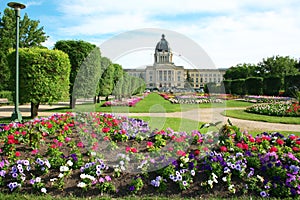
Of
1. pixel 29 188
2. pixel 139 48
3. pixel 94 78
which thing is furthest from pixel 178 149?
pixel 94 78

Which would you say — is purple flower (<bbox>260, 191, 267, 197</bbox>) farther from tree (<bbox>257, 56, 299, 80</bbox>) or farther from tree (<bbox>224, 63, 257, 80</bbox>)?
tree (<bbox>224, 63, 257, 80</bbox>)

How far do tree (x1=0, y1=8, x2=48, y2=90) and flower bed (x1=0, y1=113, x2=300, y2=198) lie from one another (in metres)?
22.3

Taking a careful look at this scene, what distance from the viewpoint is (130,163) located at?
4184 millimetres

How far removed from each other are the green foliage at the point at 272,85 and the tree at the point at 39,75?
25.3 m

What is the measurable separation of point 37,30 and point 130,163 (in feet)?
152

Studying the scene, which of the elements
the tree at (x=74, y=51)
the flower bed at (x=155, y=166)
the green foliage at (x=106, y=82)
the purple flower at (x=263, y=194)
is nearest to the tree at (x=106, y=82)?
the green foliage at (x=106, y=82)

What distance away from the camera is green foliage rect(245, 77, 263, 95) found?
100ft

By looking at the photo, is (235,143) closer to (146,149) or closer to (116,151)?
(146,149)

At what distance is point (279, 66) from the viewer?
170ft

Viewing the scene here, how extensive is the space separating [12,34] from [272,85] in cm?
3511

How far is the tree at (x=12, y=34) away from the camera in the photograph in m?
24.3

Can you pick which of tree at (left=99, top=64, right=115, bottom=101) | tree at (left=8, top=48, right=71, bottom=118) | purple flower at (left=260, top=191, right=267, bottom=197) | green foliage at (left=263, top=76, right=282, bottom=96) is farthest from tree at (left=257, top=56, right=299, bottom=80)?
purple flower at (left=260, top=191, right=267, bottom=197)

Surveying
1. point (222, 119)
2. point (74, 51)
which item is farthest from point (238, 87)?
point (222, 119)

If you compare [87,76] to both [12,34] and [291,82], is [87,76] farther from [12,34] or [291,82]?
[12,34]
